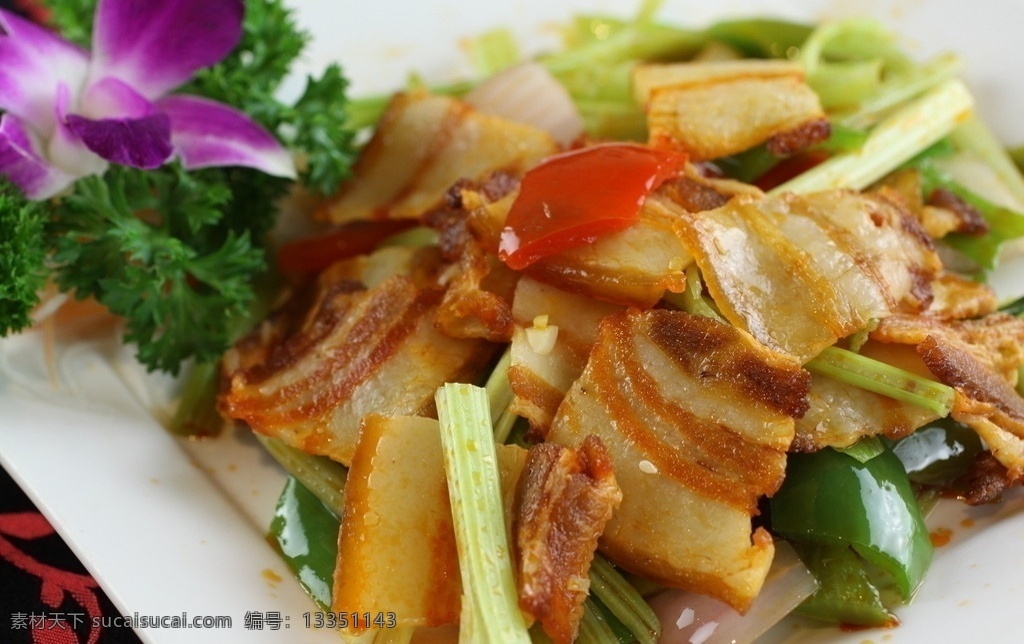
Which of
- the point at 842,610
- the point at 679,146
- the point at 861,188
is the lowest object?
the point at 842,610

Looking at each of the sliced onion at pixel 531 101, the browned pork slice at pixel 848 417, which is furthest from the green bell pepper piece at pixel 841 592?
the sliced onion at pixel 531 101

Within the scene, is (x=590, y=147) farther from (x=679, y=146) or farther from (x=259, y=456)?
(x=259, y=456)

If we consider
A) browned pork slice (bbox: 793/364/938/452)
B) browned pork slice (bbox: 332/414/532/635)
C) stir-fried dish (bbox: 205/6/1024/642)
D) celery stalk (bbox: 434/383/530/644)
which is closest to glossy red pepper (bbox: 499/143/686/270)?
stir-fried dish (bbox: 205/6/1024/642)

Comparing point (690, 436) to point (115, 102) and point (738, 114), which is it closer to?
point (738, 114)

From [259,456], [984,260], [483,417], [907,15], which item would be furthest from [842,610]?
[907,15]

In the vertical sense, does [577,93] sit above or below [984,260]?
above

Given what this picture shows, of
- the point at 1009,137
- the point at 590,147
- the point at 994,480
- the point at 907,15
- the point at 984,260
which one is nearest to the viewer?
the point at 994,480

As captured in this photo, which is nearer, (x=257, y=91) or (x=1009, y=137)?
(x=257, y=91)

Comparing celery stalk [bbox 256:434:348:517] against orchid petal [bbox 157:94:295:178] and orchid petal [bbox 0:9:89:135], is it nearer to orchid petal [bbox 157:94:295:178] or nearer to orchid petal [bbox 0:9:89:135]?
orchid petal [bbox 157:94:295:178]
